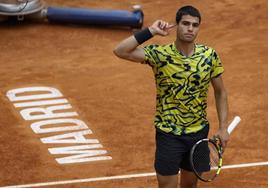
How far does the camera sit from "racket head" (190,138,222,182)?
8172 millimetres

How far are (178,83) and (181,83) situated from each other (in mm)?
31

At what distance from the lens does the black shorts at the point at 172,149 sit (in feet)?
26.7

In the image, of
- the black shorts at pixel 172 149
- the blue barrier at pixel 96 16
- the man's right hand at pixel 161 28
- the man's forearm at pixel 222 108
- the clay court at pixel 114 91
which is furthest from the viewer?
the blue barrier at pixel 96 16

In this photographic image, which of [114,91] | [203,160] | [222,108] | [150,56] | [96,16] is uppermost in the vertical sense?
[150,56]

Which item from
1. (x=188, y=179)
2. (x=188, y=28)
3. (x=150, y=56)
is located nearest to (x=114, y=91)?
(x=188, y=179)

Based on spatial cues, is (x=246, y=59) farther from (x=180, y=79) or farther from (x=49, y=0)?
(x=180, y=79)

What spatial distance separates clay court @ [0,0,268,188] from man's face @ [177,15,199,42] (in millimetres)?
3185

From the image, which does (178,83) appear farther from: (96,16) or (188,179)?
(96,16)

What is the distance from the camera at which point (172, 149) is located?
8.14 m

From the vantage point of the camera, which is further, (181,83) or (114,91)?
(114,91)

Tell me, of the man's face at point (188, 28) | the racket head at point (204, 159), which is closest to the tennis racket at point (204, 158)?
the racket head at point (204, 159)

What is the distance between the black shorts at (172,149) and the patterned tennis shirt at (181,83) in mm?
63

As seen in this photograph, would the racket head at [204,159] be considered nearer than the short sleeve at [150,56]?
No

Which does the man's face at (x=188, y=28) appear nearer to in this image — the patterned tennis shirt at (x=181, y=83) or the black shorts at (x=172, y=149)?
the patterned tennis shirt at (x=181, y=83)
